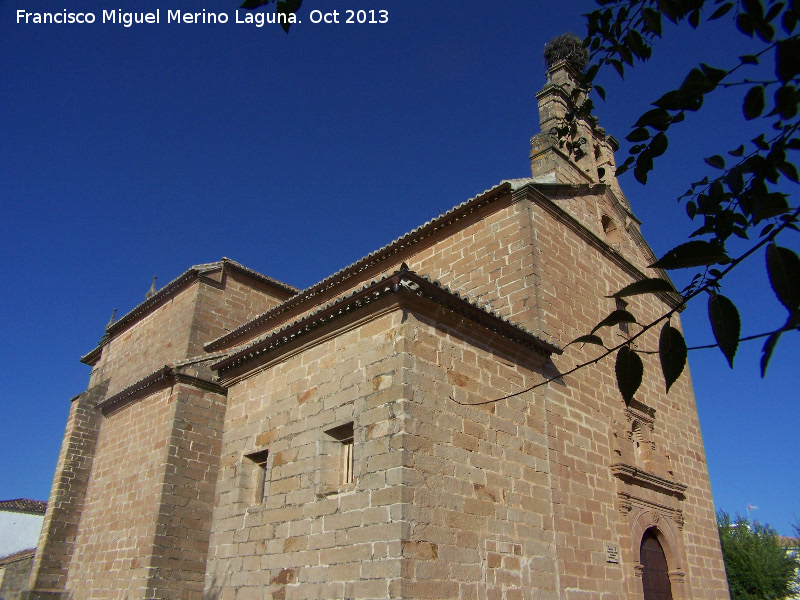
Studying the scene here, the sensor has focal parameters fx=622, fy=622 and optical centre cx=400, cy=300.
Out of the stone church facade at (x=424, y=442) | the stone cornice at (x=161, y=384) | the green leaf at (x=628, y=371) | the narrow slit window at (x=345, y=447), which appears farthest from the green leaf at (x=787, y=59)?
the stone cornice at (x=161, y=384)

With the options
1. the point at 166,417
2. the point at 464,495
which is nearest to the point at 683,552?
the point at 464,495

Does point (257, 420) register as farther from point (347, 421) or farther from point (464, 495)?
point (464, 495)

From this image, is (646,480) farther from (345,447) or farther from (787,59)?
(787,59)

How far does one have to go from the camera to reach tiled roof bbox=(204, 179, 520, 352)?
960 centimetres

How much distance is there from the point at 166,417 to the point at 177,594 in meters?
2.85

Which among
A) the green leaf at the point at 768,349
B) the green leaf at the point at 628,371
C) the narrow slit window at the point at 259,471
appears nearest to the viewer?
the green leaf at the point at 768,349

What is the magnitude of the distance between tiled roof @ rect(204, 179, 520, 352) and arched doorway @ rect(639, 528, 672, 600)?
17.9 feet

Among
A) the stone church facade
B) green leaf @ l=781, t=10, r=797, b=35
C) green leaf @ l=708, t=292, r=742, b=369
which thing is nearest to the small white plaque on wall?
the stone church facade

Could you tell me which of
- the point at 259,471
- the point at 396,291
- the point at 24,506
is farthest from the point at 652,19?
the point at 24,506

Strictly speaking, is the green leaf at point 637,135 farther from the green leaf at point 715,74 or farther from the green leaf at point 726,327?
the green leaf at point 726,327

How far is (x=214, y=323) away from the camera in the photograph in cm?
1332

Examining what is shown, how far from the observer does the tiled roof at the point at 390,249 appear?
9.60m

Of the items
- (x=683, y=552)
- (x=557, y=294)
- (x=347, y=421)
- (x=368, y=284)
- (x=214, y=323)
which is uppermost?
(x=214, y=323)

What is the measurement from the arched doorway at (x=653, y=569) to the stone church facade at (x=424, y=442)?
0.04 m
